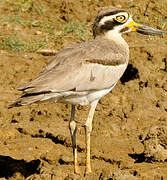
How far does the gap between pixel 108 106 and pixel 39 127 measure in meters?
1.00

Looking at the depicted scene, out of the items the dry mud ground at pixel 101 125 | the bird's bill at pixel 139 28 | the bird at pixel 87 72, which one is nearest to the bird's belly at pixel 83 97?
the bird at pixel 87 72

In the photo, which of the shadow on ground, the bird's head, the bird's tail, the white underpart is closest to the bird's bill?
the bird's head

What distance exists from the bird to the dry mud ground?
433 millimetres

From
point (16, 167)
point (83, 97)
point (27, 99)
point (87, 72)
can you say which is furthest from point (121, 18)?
point (16, 167)

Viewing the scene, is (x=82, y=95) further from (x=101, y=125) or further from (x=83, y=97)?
(x=101, y=125)

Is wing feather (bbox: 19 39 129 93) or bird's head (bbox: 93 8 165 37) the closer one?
wing feather (bbox: 19 39 129 93)

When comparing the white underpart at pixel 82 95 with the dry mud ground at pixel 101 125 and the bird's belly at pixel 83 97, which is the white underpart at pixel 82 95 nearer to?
the bird's belly at pixel 83 97

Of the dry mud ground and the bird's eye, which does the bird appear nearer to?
the bird's eye

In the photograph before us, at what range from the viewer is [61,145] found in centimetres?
575

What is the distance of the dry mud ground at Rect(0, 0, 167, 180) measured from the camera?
17.1 ft

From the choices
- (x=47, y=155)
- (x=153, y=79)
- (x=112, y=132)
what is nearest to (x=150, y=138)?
(x=112, y=132)

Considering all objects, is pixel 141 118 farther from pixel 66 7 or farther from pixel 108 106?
pixel 66 7

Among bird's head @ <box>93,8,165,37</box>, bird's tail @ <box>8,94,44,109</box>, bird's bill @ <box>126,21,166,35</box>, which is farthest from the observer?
bird's bill @ <box>126,21,166,35</box>

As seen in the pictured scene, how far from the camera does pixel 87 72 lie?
16.6 ft
